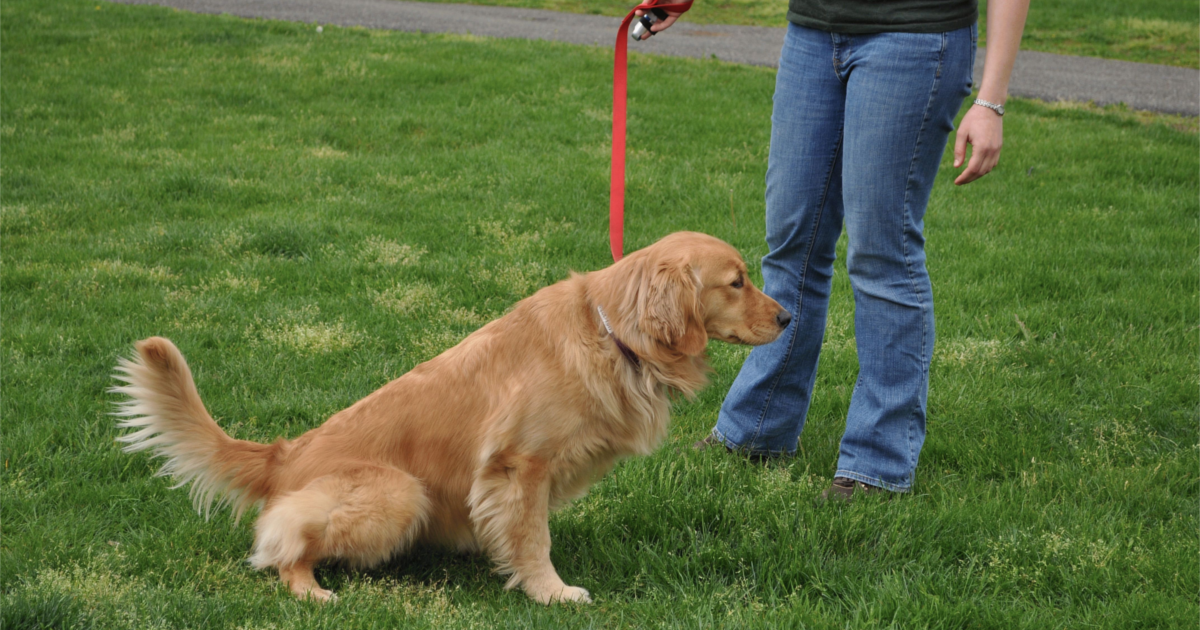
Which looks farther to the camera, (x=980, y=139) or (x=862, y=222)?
(x=862, y=222)

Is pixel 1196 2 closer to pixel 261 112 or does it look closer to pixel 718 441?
pixel 261 112

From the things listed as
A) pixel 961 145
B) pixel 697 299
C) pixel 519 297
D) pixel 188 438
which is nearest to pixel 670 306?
pixel 697 299

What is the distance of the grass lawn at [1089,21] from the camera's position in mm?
14695

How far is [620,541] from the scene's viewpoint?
3139mm

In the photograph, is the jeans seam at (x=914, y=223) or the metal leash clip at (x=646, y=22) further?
the metal leash clip at (x=646, y=22)

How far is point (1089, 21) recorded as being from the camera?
54.1 feet

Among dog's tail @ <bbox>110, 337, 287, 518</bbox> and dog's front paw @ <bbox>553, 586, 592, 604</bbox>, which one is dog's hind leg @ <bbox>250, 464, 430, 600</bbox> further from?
dog's front paw @ <bbox>553, 586, 592, 604</bbox>

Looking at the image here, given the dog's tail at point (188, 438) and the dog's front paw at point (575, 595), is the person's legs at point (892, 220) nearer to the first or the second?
the dog's front paw at point (575, 595)

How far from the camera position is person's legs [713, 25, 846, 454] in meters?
3.23

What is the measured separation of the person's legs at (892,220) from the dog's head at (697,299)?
377 millimetres

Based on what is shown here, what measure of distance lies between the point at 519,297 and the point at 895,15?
2.91 meters

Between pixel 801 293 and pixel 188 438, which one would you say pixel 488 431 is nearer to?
pixel 188 438

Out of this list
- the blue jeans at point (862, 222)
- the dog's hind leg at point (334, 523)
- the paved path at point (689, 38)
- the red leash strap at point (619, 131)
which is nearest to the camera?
the dog's hind leg at point (334, 523)

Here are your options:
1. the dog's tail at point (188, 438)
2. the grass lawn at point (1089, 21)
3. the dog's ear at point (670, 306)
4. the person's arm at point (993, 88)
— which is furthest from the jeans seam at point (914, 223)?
the grass lawn at point (1089, 21)
